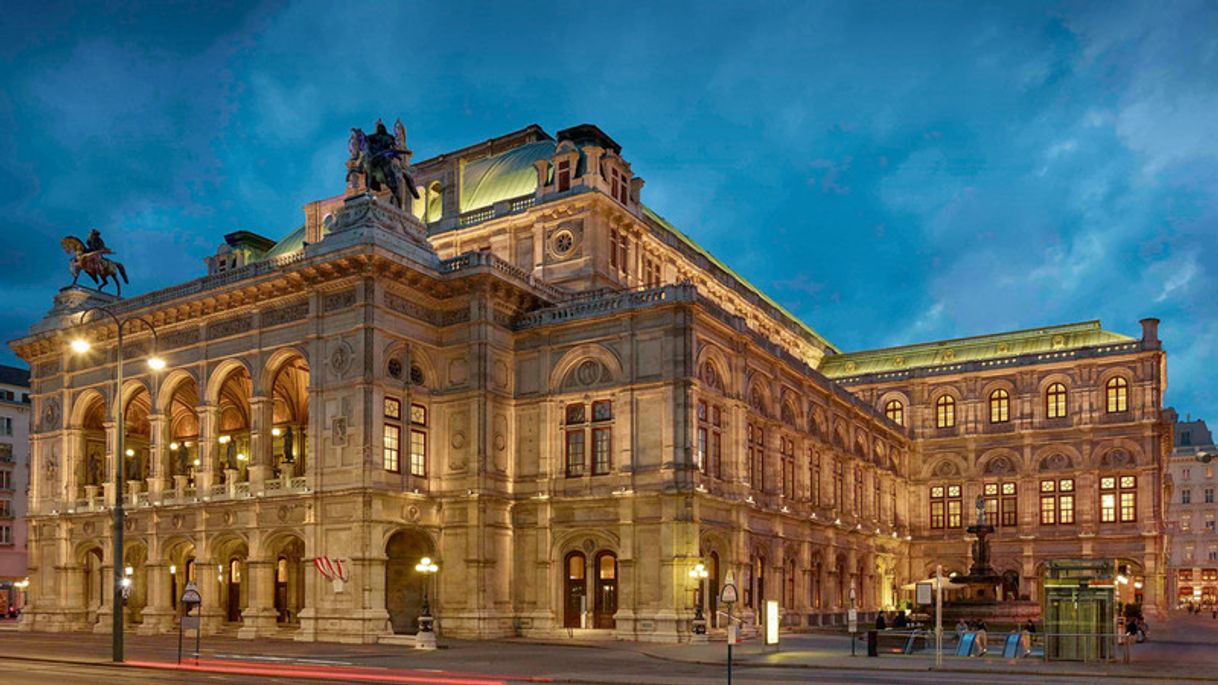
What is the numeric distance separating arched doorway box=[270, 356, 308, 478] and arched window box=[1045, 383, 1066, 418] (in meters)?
51.7

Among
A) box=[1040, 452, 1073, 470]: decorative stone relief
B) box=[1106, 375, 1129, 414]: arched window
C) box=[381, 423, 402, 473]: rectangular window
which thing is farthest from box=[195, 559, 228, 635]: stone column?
box=[1106, 375, 1129, 414]: arched window

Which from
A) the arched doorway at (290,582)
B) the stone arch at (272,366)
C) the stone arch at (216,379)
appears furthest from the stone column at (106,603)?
the stone arch at (272,366)

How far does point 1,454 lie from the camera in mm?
93812

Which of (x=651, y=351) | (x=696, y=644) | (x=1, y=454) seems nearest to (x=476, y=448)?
(x=651, y=351)

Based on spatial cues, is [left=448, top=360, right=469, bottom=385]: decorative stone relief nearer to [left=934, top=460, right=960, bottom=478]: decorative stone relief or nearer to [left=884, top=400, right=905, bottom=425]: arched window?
[left=884, top=400, right=905, bottom=425]: arched window

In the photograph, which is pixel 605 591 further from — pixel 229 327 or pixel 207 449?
pixel 229 327

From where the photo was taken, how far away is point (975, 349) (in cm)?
8750

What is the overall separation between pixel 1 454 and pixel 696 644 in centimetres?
7274

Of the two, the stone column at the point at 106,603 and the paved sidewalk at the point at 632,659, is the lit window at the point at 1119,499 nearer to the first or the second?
the paved sidewalk at the point at 632,659

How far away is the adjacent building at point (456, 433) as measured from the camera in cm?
4738

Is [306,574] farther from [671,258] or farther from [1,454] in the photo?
[1,454]

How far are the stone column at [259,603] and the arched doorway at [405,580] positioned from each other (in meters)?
4.94

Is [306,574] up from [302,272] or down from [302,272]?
down

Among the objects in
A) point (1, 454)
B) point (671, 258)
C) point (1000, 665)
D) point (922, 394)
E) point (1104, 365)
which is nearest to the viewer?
point (1000, 665)
